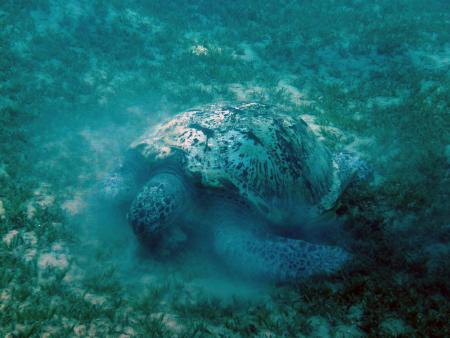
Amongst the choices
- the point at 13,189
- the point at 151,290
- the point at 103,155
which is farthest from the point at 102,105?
the point at 151,290

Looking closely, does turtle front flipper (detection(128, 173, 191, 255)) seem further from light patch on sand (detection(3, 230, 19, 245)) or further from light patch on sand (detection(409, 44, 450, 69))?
light patch on sand (detection(409, 44, 450, 69))

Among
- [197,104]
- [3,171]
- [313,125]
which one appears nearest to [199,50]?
[197,104]

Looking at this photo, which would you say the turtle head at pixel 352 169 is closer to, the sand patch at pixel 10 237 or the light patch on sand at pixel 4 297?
the light patch on sand at pixel 4 297

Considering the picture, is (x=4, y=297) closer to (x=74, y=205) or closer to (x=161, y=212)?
(x=161, y=212)

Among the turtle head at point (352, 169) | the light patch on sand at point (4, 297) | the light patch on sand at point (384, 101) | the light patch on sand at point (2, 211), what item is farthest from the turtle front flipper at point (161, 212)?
the light patch on sand at point (384, 101)

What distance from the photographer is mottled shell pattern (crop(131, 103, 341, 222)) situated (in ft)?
13.6

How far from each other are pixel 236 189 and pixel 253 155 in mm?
563

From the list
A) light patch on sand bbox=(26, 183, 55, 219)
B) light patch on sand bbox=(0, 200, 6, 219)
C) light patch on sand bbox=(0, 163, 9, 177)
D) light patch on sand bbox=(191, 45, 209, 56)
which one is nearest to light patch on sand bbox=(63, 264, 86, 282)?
light patch on sand bbox=(26, 183, 55, 219)

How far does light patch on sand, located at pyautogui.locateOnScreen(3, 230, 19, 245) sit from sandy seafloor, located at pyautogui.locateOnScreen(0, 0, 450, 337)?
26mm

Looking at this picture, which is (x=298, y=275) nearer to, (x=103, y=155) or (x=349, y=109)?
(x=103, y=155)

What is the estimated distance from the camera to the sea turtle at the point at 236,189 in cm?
382

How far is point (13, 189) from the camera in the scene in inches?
184

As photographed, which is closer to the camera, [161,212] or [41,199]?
[161,212]

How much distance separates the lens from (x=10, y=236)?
393cm
